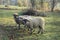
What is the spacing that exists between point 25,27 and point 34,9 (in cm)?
33

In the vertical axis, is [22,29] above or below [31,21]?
below

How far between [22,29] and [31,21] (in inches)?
7.8

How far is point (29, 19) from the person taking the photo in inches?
105

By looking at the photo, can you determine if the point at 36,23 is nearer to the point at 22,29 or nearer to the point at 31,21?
the point at 31,21

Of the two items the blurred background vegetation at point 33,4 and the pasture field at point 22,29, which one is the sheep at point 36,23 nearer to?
the pasture field at point 22,29

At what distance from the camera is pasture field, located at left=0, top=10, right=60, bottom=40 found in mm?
2604

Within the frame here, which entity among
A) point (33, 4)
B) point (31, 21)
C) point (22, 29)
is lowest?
point (22, 29)

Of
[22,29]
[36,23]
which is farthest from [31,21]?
[22,29]

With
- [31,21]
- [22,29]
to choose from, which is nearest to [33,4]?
[31,21]

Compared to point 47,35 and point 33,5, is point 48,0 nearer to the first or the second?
point 33,5

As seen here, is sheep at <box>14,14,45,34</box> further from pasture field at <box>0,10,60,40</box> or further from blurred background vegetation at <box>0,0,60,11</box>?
blurred background vegetation at <box>0,0,60,11</box>

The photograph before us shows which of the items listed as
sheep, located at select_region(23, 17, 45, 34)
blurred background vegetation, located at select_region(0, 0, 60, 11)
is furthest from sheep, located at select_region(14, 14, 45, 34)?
blurred background vegetation, located at select_region(0, 0, 60, 11)

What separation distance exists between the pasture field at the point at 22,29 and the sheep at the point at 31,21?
0.07 metres

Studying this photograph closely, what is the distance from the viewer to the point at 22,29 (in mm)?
2609
